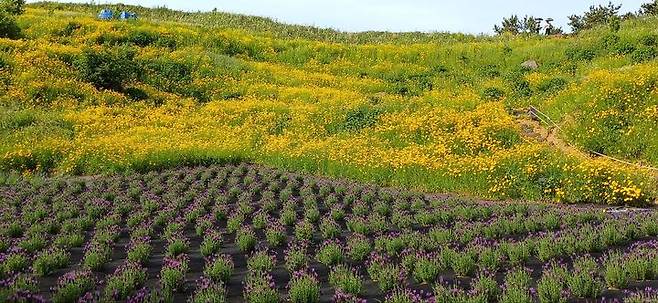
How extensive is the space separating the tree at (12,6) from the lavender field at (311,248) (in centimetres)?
2742

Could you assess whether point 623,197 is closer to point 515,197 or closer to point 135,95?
point 515,197

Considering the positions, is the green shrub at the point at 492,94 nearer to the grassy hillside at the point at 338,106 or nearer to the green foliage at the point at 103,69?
the grassy hillside at the point at 338,106

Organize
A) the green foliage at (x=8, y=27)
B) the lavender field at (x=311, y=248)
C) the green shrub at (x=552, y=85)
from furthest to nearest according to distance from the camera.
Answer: the green foliage at (x=8, y=27) < the green shrub at (x=552, y=85) < the lavender field at (x=311, y=248)

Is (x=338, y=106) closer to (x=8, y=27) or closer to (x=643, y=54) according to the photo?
(x=643, y=54)

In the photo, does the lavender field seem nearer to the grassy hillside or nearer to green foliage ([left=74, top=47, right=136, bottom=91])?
the grassy hillside

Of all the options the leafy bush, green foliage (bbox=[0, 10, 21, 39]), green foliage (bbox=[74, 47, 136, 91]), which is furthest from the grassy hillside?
the leafy bush

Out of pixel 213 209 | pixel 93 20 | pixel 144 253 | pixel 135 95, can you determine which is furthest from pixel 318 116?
pixel 93 20

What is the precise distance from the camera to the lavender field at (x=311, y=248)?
6.85m

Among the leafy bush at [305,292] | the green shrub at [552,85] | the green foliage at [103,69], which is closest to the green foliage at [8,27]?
the green foliage at [103,69]

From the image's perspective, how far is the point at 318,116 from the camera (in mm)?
24938

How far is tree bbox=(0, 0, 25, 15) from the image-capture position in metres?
37.2

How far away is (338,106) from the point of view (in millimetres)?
26938

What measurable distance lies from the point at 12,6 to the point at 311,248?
37259 millimetres

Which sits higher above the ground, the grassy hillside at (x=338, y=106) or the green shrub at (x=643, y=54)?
the green shrub at (x=643, y=54)
